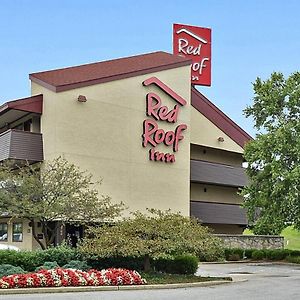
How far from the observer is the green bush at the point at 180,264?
2364 centimetres

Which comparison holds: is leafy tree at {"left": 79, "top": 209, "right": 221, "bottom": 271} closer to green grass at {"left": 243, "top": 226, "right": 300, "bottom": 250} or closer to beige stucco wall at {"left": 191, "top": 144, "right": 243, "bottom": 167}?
beige stucco wall at {"left": 191, "top": 144, "right": 243, "bottom": 167}

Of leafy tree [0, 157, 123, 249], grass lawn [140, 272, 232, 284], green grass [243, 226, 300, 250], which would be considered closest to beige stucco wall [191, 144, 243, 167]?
leafy tree [0, 157, 123, 249]

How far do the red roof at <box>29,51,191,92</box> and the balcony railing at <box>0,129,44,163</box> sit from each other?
10.1 ft

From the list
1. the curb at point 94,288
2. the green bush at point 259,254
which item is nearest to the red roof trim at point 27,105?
the curb at point 94,288

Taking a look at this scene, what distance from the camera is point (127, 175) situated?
37688 mm

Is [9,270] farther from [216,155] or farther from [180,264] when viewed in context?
[216,155]

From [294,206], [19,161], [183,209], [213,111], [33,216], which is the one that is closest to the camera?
[33,216]

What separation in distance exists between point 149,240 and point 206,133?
82.5ft

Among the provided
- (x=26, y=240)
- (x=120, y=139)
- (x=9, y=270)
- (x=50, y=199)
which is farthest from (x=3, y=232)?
(x=9, y=270)

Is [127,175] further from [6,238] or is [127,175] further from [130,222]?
[130,222]

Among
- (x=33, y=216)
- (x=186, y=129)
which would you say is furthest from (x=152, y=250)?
(x=186, y=129)

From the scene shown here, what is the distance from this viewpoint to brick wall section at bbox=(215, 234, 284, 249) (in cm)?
4375

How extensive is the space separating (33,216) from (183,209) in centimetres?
1561

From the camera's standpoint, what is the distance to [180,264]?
23.7 m
